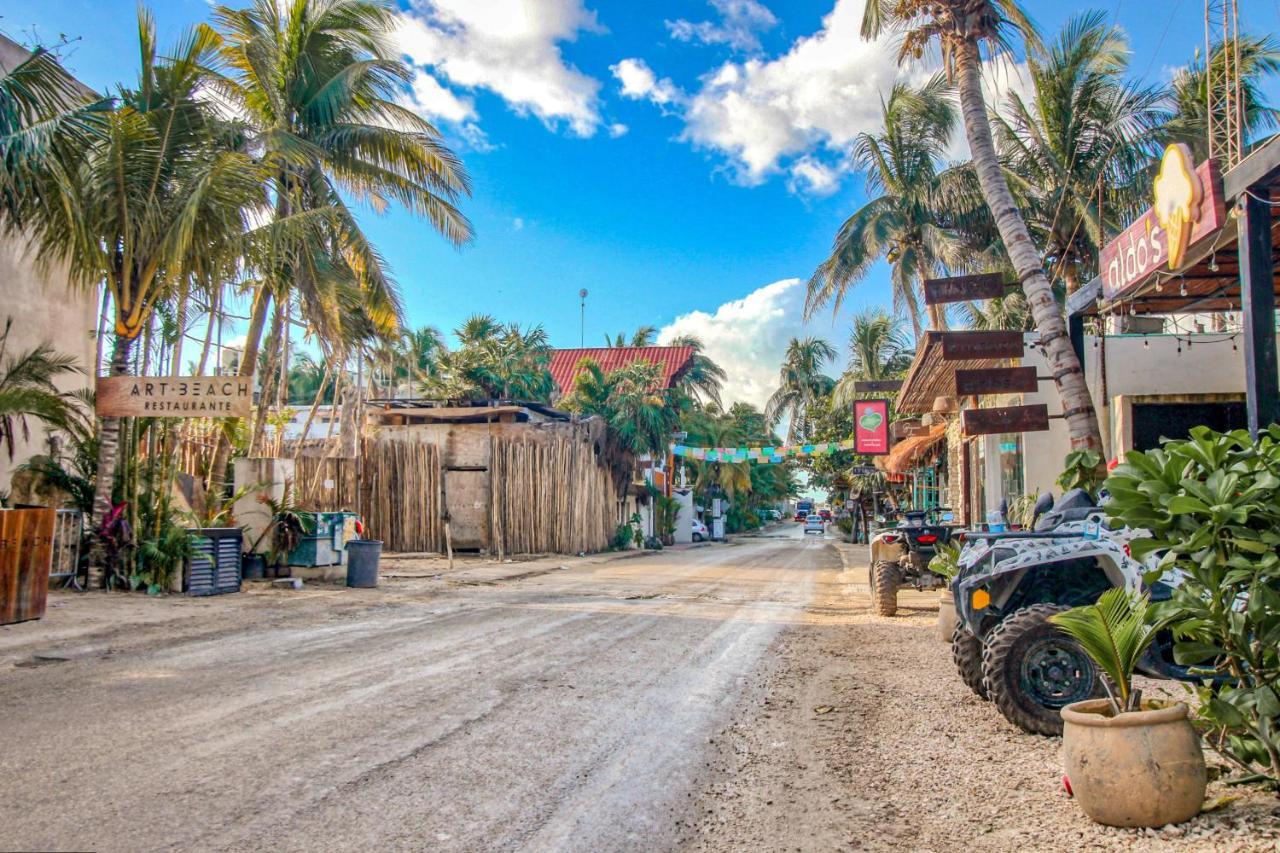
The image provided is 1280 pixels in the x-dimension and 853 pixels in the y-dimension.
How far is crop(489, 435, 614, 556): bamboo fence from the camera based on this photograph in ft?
78.0

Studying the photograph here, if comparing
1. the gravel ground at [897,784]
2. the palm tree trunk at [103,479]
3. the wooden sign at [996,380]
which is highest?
the wooden sign at [996,380]

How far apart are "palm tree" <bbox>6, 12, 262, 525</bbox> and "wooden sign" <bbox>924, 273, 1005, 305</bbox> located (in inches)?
416

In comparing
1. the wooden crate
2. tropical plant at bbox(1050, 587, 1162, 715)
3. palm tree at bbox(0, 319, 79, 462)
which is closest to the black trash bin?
palm tree at bbox(0, 319, 79, 462)

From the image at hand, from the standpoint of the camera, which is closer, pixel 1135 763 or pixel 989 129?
pixel 1135 763

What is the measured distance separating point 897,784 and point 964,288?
10883 mm

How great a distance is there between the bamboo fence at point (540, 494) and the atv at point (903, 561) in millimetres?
12398

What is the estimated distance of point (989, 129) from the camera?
13.0 meters

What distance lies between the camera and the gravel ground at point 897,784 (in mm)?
3703

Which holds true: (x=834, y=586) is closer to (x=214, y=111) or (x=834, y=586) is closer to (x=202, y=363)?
(x=202, y=363)

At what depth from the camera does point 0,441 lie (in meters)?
15.4

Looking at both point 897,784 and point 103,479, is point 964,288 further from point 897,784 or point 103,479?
point 103,479

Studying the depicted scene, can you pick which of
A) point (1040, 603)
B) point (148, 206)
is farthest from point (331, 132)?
point (1040, 603)

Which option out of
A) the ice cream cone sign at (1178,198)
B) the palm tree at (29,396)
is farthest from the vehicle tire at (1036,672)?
the palm tree at (29,396)

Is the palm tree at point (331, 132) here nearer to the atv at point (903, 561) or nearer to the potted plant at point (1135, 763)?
the atv at point (903, 561)
